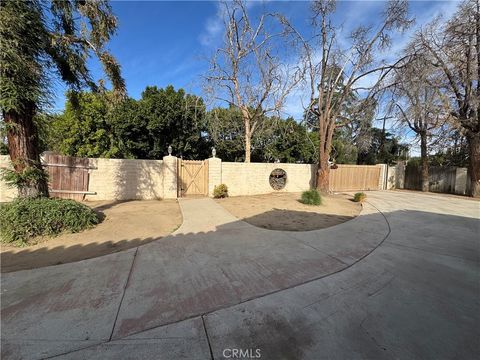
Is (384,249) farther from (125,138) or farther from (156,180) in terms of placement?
(125,138)

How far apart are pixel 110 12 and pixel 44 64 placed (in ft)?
6.49

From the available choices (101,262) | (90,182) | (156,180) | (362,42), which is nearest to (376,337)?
(101,262)

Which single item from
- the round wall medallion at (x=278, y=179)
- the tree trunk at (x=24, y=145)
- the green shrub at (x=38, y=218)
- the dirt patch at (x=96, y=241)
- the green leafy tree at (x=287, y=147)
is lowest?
the dirt patch at (x=96, y=241)

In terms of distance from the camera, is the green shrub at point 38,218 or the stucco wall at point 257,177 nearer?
the green shrub at point 38,218

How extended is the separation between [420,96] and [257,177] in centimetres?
1022

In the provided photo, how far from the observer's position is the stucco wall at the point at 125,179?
8.99 m

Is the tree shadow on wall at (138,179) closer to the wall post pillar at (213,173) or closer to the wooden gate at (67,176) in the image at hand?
the wooden gate at (67,176)

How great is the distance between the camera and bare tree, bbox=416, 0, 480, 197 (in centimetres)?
1097

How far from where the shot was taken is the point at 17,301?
2.44 metres

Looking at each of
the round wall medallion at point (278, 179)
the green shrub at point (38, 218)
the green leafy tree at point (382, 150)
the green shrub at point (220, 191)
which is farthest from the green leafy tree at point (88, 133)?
the green leafy tree at point (382, 150)

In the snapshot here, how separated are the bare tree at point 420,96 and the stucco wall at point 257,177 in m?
6.21

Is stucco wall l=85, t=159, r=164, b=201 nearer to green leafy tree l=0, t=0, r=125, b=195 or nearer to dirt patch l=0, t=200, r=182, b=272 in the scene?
dirt patch l=0, t=200, r=182, b=272

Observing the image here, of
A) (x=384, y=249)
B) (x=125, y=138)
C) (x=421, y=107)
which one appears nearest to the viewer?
(x=384, y=249)

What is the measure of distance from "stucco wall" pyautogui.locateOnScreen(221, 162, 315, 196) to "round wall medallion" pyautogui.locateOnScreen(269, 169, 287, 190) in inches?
7.4
